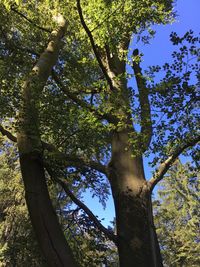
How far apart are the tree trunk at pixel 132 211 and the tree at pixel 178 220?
21.6 metres

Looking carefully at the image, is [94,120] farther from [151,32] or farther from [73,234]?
[151,32]

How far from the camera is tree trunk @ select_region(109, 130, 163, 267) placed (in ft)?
18.0

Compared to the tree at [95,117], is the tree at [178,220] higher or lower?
higher

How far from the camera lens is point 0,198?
18172mm

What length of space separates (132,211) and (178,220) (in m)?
24.7

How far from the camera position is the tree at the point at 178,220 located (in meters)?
27.5

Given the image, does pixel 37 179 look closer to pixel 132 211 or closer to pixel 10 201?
pixel 132 211

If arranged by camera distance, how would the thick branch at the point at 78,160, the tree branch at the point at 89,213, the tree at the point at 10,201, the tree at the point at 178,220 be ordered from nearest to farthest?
the tree branch at the point at 89,213
the thick branch at the point at 78,160
the tree at the point at 10,201
the tree at the point at 178,220

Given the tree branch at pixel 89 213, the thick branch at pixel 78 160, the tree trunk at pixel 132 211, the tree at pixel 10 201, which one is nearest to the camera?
the tree trunk at pixel 132 211

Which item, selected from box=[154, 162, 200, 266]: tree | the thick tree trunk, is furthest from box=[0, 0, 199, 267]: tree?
box=[154, 162, 200, 266]: tree

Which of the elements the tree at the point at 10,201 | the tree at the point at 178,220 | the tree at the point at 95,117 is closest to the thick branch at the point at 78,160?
the tree at the point at 95,117

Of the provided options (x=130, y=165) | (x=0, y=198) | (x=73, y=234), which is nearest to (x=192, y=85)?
(x=130, y=165)

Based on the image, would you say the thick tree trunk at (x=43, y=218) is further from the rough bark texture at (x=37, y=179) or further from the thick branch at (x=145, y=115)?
the thick branch at (x=145, y=115)

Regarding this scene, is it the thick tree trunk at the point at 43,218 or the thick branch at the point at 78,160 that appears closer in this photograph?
the thick tree trunk at the point at 43,218
